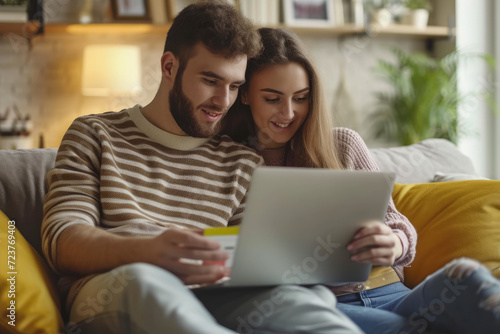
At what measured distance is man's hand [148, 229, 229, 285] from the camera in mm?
1095

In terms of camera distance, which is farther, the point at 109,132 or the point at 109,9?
the point at 109,9

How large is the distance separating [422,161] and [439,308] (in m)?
0.97

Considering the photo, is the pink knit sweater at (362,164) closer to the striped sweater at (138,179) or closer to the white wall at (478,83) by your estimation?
the striped sweater at (138,179)

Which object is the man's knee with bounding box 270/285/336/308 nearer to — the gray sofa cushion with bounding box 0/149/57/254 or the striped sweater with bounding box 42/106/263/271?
the striped sweater with bounding box 42/106/263/271

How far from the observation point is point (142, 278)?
1016 millimetres

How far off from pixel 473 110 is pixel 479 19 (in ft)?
1.84

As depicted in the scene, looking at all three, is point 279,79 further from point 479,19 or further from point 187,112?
point 479,19

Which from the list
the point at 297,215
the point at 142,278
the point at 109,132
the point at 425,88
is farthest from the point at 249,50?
the point at 425,88

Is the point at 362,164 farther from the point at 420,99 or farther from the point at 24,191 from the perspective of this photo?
the point at 420,99

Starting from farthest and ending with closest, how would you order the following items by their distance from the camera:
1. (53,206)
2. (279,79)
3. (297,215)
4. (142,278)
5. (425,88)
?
(425,88) < (279,79) < (53,206) < (297,215) < (142,278)

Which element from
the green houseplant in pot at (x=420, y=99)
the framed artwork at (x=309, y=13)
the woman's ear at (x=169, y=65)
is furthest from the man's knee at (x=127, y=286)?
the green houseplant in pot at (x=420, y=99)

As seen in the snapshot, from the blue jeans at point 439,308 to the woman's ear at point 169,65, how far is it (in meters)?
0.69

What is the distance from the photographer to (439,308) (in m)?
1.20

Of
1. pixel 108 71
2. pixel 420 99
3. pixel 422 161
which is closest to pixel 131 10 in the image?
pixel 108 71
